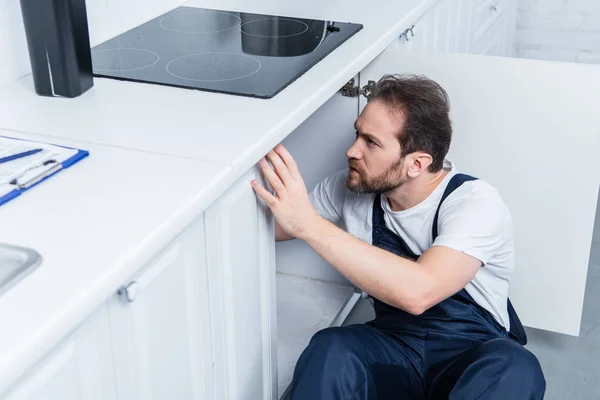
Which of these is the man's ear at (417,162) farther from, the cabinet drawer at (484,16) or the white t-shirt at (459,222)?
the cabinet drawer at (484,16)

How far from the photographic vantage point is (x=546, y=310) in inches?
81.7

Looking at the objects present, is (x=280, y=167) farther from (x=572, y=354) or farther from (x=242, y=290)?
(x=572, y=354)

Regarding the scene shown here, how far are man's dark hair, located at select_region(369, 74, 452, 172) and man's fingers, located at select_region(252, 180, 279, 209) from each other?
40 centimetres

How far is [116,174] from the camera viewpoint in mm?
1204

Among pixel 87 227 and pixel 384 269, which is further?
pixel 384 269

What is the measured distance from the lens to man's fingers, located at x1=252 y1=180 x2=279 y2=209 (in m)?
1.42

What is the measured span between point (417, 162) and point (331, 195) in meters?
0.26

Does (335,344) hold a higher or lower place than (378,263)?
lower

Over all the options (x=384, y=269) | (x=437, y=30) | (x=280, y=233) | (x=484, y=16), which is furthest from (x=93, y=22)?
(x=484, y=16)

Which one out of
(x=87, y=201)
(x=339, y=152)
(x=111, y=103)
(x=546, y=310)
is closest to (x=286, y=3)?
(x=339, y=152)

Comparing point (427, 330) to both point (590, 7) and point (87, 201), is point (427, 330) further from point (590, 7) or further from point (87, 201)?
point (590, 7)

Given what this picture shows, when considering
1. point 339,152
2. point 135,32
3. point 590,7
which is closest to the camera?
point 135,32

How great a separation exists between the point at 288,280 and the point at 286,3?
73 centimetres

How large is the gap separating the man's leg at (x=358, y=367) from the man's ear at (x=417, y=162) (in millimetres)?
346
